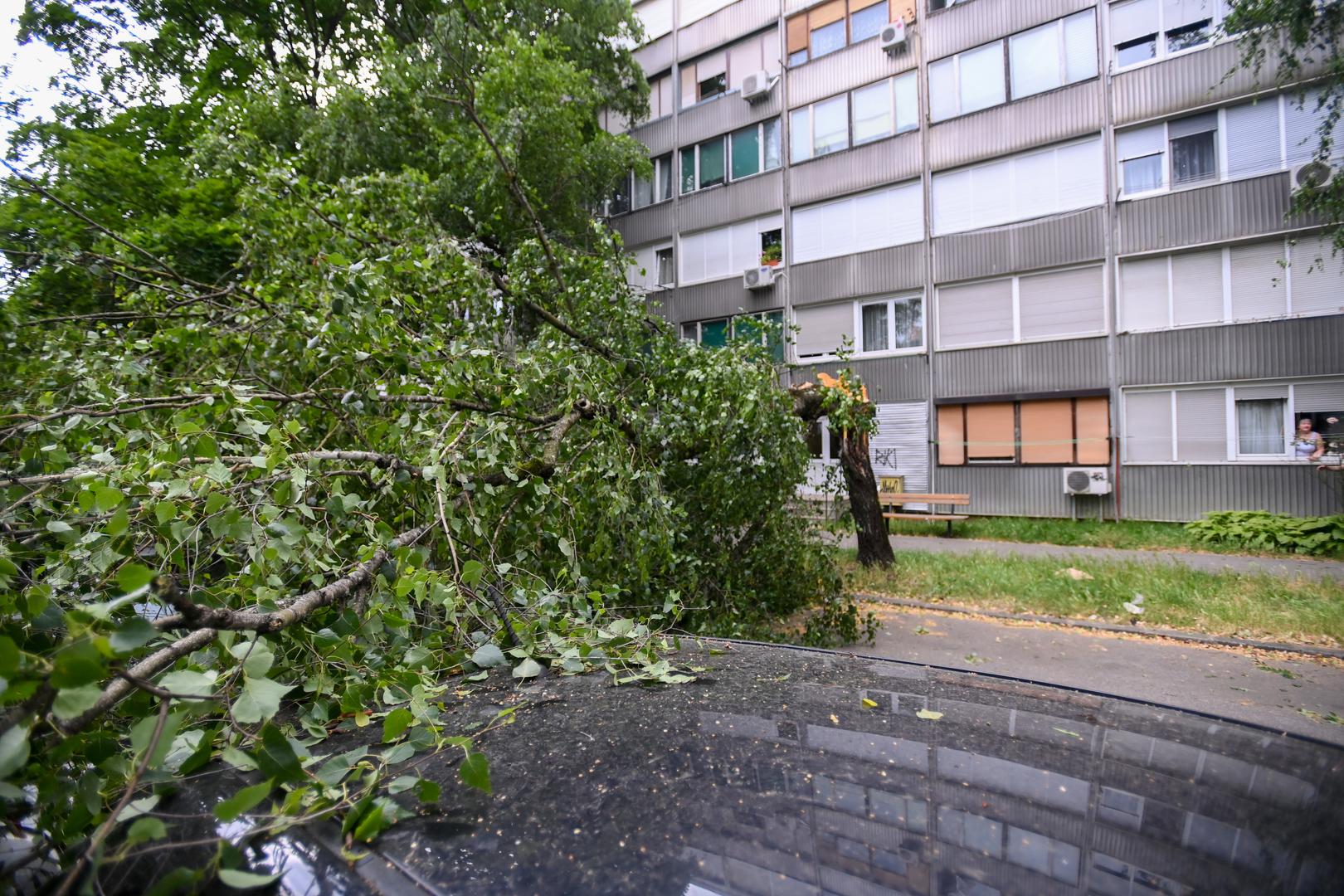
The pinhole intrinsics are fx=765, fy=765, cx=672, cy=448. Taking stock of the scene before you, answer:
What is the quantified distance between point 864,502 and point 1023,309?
1022 centimetres

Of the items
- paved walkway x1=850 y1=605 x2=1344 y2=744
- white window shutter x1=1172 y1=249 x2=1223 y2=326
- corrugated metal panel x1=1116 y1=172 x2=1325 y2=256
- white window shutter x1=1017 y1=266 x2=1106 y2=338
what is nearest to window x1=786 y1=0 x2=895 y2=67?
white window shutter x1=1017 y1=266 x2=1106 y2=338

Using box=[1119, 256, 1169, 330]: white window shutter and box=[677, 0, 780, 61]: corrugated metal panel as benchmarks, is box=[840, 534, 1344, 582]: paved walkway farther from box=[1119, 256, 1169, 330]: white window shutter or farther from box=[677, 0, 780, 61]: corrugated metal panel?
box=[677, 0, 780, 61]: corrugated metal panel

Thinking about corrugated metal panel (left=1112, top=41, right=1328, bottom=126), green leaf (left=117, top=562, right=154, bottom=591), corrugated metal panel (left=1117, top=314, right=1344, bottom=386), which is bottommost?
green leaf (left=117, top=562, right=154, bottom=591)

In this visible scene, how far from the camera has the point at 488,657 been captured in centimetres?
242

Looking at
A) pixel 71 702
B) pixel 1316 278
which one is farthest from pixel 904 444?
pixel 71 702

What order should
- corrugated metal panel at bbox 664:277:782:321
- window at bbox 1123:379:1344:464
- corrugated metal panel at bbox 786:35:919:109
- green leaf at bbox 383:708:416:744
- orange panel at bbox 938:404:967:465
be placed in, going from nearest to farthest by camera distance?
green leaf at bbox 383:708:416:744 < window at bbox 1123:379:1344:464 < orange panel at bbox 938:404:967:465 < corrugated metal panel at bbox 786:35:919:109 < corrugated metal panel at bbox 664:277:782:321

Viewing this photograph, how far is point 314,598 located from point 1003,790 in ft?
5.53

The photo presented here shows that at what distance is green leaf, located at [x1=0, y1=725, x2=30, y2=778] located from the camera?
1.06 m

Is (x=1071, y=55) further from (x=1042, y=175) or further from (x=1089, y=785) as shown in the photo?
(x=1089, y=785)

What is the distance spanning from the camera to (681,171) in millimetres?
24250

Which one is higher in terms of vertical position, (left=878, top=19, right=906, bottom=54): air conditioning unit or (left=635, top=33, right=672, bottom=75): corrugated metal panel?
(left=635, top=33, right=672, bottom=75): corrugated metal panel

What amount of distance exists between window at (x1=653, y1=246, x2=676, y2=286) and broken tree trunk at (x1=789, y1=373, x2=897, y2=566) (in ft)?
50.5

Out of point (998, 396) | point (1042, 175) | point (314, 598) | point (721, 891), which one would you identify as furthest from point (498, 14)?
point (721, 891)

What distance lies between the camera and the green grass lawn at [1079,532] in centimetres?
1352
